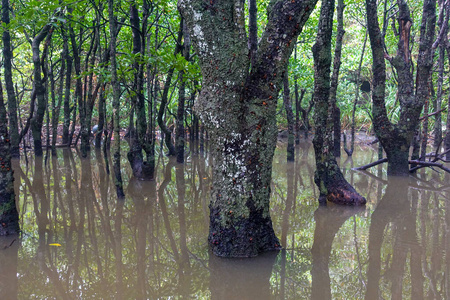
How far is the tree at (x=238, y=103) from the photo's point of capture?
3891mm

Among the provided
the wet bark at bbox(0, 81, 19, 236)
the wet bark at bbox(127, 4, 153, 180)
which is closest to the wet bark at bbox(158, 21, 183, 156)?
the wet bark at bbox(127, 4, 153, 180)

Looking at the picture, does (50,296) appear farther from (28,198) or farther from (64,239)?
(28,198)

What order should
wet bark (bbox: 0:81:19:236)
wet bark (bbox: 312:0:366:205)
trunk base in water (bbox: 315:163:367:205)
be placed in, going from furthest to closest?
trunk base in water (bbox: 315:163:367:205) → wet bark (bbox: 312:0:366:205) → wet bark (bbox: 0:81:19:236)

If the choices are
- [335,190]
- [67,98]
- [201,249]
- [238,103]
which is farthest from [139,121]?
[67,98]

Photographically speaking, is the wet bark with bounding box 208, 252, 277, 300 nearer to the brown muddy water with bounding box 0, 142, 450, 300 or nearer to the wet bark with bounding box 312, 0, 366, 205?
the brown muddy water with bounding box 0, 142, 450, 300

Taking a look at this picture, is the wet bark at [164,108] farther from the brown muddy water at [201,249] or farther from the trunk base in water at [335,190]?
the trunk base in water at [335,190]

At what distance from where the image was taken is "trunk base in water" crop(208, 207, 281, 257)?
Answer: 3.92 metres

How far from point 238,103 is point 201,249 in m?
1.77

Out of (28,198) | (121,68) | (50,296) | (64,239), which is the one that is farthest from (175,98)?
(50,296)

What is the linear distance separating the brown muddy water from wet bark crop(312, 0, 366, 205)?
359 mm

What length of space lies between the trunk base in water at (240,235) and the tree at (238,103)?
1 centimetres

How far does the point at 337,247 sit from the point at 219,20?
2.99 m

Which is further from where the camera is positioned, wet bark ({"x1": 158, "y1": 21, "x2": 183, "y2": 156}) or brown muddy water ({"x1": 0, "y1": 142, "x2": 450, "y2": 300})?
wet bark ({"x1": 158, "y1": 21, "x2": 183, "y2": 156})

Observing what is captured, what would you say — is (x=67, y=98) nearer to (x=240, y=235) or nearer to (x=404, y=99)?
(x=404, y=99)
